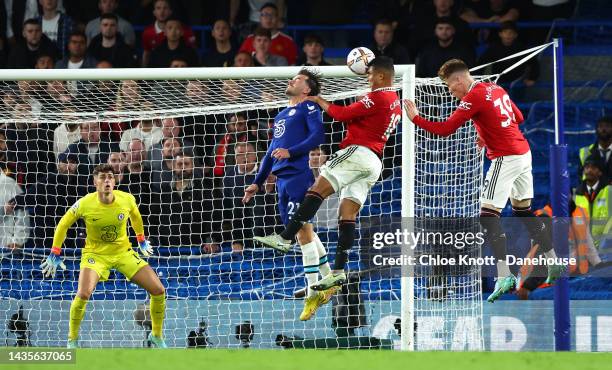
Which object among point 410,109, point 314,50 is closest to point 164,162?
point 314,50

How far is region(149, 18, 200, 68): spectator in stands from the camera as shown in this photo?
1317 centimetres

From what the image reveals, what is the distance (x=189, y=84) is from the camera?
10.9 metres

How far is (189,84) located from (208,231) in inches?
61.1

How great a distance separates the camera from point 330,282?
9.55 m

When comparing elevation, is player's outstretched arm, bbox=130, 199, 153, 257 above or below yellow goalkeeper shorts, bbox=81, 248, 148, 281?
above

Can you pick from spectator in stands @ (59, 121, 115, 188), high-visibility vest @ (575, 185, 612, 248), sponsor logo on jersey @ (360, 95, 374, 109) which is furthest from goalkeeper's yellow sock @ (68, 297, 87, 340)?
high-visibility vest @ (575, 185, 612, 248)

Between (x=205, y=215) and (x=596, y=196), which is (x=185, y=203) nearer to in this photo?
(x=205, y=215)

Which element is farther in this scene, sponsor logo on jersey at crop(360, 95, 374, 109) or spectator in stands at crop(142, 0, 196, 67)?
spectator in stands at crop(142, 0, 196, 67)

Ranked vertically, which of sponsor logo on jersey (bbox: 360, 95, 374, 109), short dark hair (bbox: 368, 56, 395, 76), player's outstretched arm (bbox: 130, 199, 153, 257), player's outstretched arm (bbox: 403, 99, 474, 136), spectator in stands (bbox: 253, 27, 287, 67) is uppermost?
spectator in stands (bbox: 253, 27, 287, 67)

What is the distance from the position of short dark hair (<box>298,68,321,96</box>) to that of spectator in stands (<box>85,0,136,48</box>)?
4577 mm

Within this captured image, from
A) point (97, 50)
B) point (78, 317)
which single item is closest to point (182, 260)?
point (78, 317)

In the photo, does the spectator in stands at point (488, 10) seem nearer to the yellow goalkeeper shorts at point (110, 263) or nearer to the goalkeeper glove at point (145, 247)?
the goalkeeper glove at point (145, 247)

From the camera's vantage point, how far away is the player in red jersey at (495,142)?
939cm

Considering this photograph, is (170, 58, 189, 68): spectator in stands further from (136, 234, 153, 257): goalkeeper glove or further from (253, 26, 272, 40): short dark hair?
(136, 234, 153, 257): goalkeeper glove
